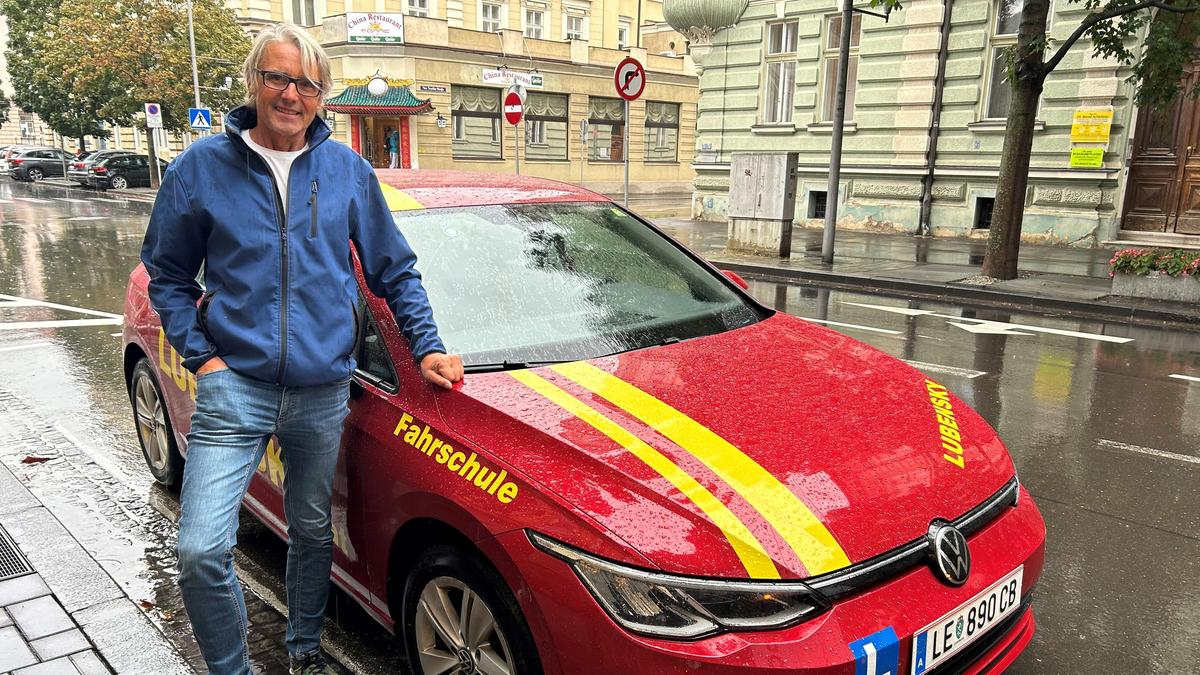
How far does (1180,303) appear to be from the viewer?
9.78 m

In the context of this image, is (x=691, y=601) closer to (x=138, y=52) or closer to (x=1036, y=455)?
(x=1036, y=455)

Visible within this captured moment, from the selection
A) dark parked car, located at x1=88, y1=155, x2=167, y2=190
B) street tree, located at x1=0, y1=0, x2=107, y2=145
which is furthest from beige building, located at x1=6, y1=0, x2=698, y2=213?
street tree, located at x1=0, y1=0, x2=107, y2=145

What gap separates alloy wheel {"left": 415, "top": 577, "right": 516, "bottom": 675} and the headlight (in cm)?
39

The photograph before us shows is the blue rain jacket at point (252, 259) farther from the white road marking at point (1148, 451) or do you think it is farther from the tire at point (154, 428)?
the white road marking at point (1148, 451)

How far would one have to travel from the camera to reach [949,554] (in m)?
2.13

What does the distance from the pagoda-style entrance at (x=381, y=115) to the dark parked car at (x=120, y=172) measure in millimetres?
7984

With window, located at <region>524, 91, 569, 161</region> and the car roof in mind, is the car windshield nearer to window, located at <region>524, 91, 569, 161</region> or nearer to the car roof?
the car roof

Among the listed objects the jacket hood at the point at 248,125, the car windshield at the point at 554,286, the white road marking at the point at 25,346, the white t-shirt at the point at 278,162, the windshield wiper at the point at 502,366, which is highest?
the jacket hood at the point at 248,125

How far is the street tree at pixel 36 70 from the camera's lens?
1593 inches

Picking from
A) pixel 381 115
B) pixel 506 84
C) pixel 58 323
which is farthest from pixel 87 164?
pixel 58 323

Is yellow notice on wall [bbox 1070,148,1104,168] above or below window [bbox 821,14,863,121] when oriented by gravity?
below

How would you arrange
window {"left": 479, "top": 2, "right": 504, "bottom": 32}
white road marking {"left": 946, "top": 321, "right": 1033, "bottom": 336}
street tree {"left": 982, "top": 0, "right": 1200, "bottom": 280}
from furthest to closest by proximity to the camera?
window {"left": 479, "top": 2, "right": 504, "bottom": 32}
street tree {"left": 982, "top": 0, "right": 1200, "bottom": 280}
white road marking {"left": 946, "top": 321, "right": 1033, "bottom": 336}

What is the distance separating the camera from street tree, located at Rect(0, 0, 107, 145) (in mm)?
40469

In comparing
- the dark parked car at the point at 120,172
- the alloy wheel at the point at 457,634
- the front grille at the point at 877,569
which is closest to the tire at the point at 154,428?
the alloy wheel at the point at 457,634
